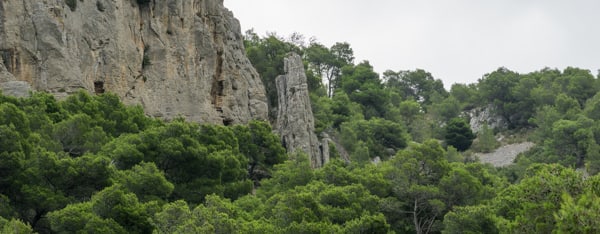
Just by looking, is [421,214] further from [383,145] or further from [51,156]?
[383,145]

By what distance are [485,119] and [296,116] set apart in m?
50.8

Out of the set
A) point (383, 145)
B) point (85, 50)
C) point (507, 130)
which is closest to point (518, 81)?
point (507, 130)

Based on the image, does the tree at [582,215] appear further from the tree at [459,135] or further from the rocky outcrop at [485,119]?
the rocky outcrop at [485,119]

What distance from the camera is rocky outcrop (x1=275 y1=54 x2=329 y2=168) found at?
5506 cm

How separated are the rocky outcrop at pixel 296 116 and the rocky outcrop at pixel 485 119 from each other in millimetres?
45157

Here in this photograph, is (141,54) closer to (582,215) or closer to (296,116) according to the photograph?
(296,116)

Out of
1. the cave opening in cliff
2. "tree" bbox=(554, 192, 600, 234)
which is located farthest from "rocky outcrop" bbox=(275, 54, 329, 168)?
"tree" bbox=(554, 192, 600, 234)

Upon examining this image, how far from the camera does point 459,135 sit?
92.2 metres

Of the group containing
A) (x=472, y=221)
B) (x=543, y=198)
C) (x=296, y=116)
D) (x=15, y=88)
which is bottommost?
(x=472, y=221)

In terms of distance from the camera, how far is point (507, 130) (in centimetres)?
9819

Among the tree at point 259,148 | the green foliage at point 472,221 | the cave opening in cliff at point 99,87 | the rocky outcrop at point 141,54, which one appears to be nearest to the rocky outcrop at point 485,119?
the rocky outcrop at point 141,54

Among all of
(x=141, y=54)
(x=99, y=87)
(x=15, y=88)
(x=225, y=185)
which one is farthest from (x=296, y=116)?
(x=15, y=88)

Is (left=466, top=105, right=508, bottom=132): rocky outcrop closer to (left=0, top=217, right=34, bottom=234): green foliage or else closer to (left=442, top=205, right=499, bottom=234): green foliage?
(left=442, top=205, right=499, bottom=234): green foliage

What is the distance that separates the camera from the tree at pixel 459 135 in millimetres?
92000
